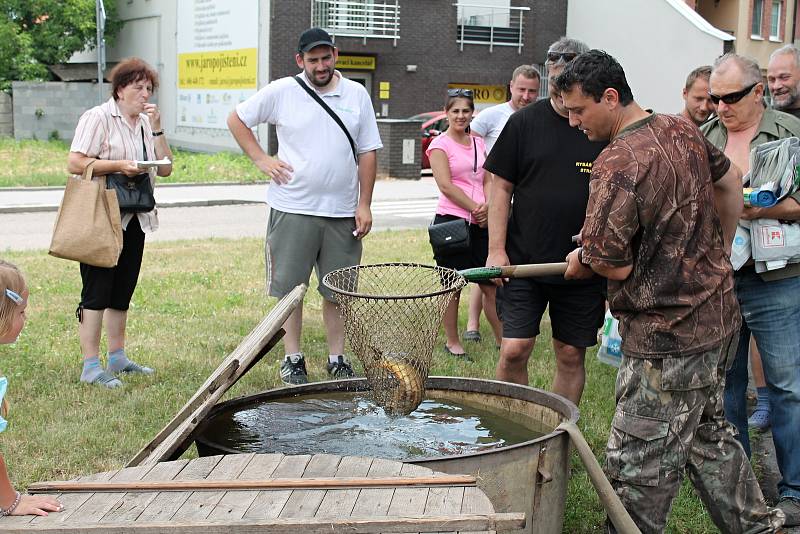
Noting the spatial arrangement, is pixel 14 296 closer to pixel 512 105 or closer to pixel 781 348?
pixel 781 348

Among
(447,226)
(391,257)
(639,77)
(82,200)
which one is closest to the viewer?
Answer: (447,226)

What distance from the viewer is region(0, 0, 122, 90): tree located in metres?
32.2

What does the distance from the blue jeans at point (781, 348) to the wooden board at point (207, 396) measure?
2153 millimetres

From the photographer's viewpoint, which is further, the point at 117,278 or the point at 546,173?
the point at 117,278

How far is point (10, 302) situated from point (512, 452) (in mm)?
1876

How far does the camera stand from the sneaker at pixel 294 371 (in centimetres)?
677

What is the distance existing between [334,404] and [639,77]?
94.3 feet

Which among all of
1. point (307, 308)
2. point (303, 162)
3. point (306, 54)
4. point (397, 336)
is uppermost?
point (306, 54)

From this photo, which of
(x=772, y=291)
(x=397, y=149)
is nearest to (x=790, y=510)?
(x=772, y=291)

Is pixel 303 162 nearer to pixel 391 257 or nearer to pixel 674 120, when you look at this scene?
pixel 674 120

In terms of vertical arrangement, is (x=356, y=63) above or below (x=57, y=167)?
above

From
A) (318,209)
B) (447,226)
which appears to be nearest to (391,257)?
(318,209)

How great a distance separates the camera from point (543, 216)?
5289 millimetres

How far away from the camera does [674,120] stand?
3.84 metres
